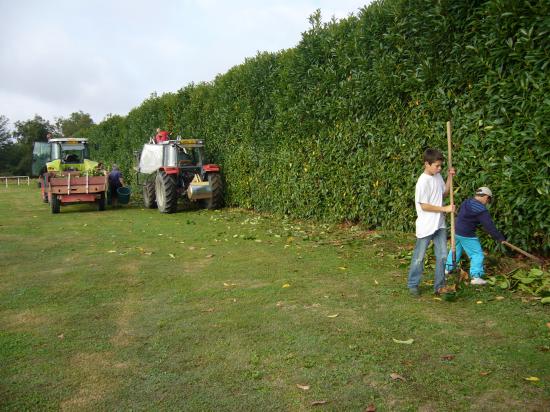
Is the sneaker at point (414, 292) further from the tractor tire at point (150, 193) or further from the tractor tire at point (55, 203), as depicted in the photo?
the tractor tire at point (55, 203)

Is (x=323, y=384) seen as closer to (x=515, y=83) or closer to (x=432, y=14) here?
(x=515, y=83)

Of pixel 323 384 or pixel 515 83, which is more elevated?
pixel 515 83

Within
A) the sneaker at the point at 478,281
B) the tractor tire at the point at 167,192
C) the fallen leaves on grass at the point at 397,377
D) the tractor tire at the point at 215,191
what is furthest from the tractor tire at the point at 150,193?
the fallen leaves on grass at the point at 397,377

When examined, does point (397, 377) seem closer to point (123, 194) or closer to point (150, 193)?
point (150, 193)

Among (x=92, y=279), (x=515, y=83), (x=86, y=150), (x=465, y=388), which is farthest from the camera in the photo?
(x=86, y=150)

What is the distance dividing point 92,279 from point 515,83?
19.7ft

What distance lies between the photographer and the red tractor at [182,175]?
14.3m

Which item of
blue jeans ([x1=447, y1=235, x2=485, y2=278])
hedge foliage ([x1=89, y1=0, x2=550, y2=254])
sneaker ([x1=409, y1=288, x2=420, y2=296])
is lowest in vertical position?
sneaker ([x1=409, y1=288, x2=420, y2=296])

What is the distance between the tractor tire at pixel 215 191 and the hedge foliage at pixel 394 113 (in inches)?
15.1

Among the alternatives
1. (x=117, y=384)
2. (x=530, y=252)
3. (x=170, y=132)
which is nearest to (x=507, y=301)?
(x=530, y=252)

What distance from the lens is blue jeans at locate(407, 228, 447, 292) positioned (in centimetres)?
541

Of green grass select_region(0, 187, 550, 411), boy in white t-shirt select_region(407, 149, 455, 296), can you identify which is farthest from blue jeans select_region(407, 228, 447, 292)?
green grass select_region(0, 187, 550, 411)

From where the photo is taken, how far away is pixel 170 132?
19719mm

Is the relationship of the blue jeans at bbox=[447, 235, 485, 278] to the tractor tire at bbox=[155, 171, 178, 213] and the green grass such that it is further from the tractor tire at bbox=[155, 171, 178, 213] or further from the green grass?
the tractor tire at bbox=[155, 171, 178, 213]
